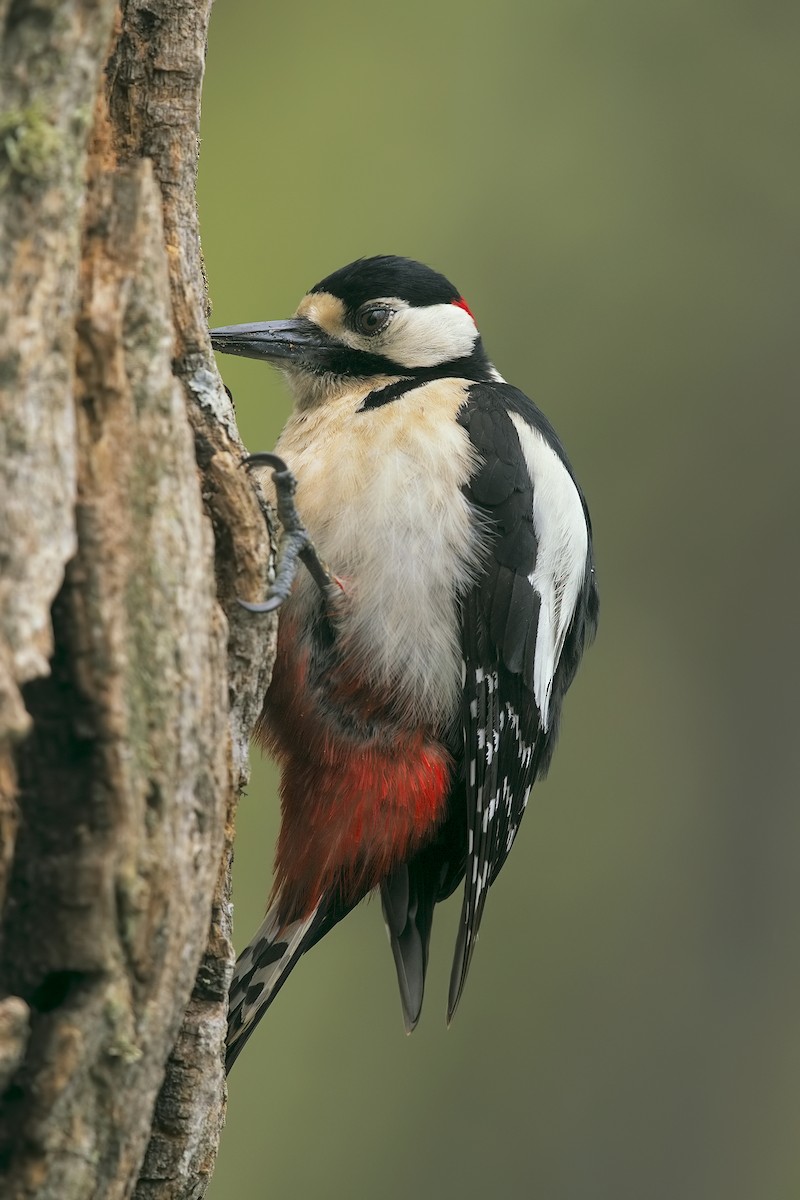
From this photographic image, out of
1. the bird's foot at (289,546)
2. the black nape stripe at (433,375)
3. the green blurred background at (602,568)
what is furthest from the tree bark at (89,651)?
the green blurred background at (602,568)

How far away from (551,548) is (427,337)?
2.20 ft

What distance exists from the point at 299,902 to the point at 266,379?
271 centimetres

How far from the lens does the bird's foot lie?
7.70 feet

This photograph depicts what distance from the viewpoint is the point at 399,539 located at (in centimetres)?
286

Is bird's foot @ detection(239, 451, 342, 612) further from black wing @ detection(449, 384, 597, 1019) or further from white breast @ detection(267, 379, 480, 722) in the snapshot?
black wing @ detection(449, 384, 597, 1019)

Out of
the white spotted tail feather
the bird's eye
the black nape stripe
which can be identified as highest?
the bird's eye

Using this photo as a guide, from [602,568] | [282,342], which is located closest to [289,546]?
[282,342]

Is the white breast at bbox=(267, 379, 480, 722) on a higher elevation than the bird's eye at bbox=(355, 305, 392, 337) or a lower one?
lower

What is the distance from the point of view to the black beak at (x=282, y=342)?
10.7 feet

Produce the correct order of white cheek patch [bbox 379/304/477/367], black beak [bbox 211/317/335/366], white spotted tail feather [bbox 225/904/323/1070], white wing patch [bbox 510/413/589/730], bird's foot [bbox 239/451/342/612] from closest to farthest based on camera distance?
bird's foot [bbox 239/451/342/612] → white spotted tail feather [bbox 225/904/323/1070] → white wing patch [bbox 510/413/589/730] → black beak [bbox 211/317/335/366] → white cheek patch [bbox 379/304/477/367]

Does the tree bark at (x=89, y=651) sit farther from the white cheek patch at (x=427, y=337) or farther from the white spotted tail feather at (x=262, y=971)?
the white cheek patch at (x=427, y=337)

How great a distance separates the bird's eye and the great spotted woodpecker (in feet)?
0.58

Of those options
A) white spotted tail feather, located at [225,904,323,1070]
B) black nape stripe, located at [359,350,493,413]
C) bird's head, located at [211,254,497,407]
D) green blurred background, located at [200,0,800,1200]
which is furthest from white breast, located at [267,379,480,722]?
green blurred background, located at [200,0,800,1200]

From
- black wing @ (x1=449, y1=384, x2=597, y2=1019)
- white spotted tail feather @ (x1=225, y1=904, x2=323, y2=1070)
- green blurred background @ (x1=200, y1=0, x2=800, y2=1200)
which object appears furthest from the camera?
green blurred background @ (x1=200, y1=0, x2=800, y2=1200)
